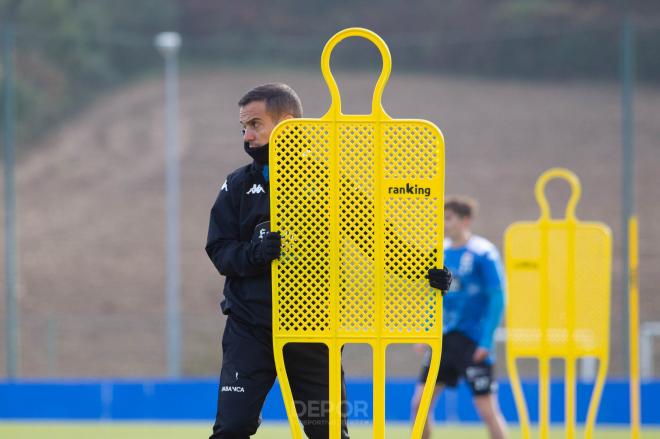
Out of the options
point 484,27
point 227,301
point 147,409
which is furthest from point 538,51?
point 227,301

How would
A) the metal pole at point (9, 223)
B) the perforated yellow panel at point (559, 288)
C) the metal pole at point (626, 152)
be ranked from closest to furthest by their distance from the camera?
the perforated yellow panel at point (559, 288)
the metal pole at point (626, 152)
the metal pole at point (9, 223)

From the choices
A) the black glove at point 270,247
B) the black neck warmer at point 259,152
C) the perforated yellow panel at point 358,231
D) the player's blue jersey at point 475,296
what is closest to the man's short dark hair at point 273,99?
the black neck warmer at point 259,152

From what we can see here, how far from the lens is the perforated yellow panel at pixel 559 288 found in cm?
648

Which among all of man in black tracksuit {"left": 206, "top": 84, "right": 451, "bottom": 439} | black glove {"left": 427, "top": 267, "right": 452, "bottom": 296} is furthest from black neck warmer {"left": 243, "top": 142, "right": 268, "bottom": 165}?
black glove {"left": 427, "top": 267, "right": 452, "bottom": 296}

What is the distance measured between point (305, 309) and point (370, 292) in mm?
262

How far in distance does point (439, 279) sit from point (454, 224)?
3.39 metres

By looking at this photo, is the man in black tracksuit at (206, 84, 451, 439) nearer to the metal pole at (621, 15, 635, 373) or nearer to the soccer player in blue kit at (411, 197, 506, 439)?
the soccer player in blue kit at (411, 197, 506, 439)

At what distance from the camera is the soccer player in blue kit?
23.6ft

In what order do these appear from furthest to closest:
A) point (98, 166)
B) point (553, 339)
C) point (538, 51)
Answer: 1. point (98, 166)
2. point (538, 51)
3. point (553, 339)

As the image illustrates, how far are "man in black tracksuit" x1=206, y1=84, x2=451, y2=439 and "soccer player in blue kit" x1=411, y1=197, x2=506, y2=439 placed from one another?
Result: 9.31 feet

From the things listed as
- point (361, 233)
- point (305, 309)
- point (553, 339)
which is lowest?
point (553, 339)

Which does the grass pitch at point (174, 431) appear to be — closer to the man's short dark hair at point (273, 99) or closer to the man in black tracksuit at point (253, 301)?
the man in black tracksuit at point (253, 301)

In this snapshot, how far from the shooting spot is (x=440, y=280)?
13.1ft

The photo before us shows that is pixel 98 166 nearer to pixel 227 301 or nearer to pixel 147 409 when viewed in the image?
pixel 147 409
